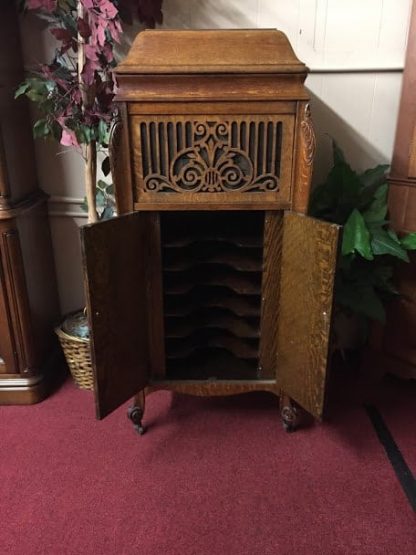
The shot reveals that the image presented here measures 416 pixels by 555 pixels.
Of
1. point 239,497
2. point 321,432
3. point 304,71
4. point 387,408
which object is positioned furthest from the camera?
point 387,408

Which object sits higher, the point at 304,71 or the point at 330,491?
the point at 304,71

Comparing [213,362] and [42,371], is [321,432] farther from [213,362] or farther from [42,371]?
[42,371]

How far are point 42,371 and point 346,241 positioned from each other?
120cm

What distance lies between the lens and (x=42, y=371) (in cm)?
164

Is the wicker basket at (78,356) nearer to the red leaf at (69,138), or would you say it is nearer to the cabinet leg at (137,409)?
the cabinet leg at (137,409)

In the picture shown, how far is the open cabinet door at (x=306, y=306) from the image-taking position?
42.7 inches

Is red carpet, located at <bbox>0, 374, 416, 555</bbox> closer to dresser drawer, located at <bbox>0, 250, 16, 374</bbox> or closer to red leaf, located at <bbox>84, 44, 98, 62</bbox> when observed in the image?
dresser drawer, located at <bbox>0, 250, 16, 374</bbox>

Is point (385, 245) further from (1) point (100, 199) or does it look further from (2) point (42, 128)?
(2) point (42, 128)

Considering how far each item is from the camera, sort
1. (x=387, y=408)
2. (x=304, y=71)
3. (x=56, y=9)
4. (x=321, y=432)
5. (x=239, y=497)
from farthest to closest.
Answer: (x=387, y=408)
(x=321, y=432)
(x=56, y=9)
(x=239, y=497)
(x=304, y=71)

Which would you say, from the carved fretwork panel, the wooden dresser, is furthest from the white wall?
the carved fretwork panel

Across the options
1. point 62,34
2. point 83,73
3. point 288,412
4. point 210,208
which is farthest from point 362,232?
point 62,34

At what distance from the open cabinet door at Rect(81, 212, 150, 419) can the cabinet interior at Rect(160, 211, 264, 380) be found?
0.11 m

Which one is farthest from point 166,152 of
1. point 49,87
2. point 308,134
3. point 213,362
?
point 213,362

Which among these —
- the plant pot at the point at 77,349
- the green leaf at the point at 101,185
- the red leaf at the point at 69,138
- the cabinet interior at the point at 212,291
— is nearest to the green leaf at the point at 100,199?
the green leaf at the point at 101,185
